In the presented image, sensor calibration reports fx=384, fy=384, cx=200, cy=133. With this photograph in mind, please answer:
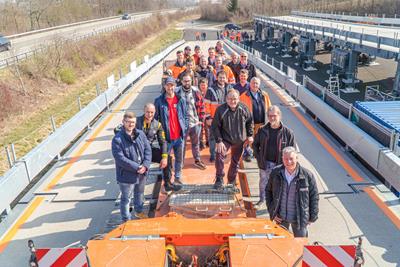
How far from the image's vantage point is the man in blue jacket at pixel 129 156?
5.46 m

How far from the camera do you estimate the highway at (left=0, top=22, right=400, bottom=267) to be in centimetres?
583

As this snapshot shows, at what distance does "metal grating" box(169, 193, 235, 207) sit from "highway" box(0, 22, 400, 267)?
922mm

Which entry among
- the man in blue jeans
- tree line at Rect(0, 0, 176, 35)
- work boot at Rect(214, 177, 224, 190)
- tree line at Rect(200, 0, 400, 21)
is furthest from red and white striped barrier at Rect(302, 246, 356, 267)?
tree line at Rect(200, 0, 400, 21)

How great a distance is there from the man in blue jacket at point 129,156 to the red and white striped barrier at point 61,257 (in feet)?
6.03

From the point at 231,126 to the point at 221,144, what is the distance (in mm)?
346

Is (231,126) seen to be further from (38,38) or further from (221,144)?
(38,38)

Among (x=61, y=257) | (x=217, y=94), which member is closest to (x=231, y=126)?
(x=217, y=94)

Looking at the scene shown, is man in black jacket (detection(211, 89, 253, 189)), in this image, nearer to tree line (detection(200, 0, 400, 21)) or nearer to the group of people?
the group of people

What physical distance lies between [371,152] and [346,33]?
17255mm

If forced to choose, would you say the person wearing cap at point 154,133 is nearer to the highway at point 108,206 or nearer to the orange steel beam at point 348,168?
the highway at point 108,206

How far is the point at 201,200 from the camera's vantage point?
229 inches

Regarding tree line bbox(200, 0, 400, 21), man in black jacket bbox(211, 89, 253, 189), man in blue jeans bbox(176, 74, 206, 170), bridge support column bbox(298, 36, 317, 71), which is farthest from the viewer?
tree line bbox(200, 0, 400, 21)

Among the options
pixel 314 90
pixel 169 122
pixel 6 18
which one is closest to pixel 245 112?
pixel 169 122

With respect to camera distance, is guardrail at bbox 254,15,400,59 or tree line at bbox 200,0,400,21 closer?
guardrail at bbox 254,15,400,59
